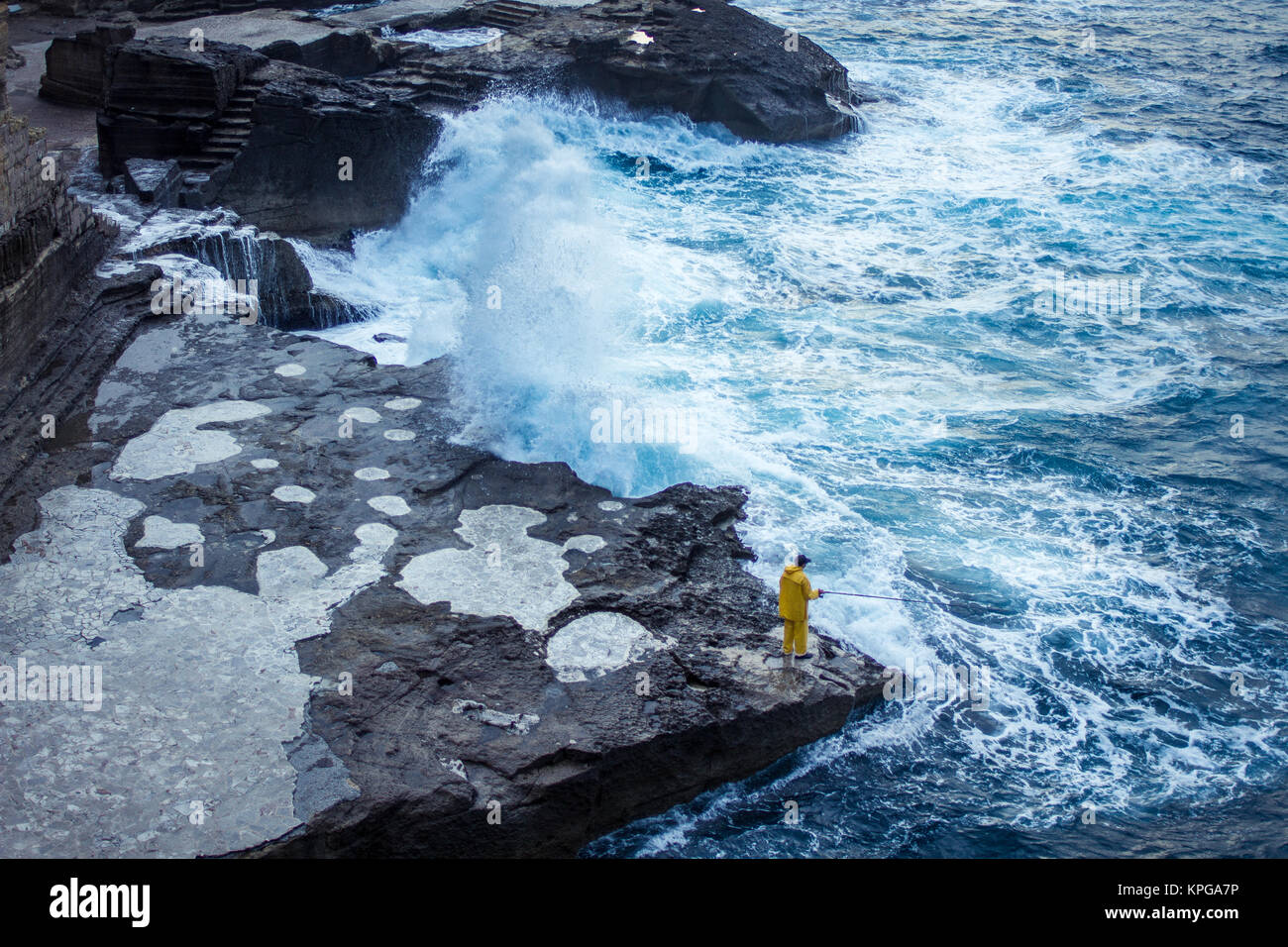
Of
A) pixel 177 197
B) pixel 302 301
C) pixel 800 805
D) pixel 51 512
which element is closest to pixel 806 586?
pixel 800 805

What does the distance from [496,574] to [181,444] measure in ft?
9.33

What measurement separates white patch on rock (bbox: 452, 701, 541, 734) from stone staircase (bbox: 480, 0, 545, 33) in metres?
18.3

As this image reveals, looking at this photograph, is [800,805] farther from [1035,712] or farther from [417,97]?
[417,97]

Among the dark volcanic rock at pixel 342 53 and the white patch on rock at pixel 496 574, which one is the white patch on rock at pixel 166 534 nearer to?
the white patch on rock at pixel 496 574

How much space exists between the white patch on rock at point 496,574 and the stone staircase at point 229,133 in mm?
7720

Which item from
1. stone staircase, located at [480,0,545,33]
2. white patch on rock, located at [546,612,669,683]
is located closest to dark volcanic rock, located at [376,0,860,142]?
stone staircase, located at [480,0,545,33]

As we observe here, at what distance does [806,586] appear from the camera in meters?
6.66

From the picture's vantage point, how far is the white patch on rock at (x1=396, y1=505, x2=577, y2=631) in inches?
271

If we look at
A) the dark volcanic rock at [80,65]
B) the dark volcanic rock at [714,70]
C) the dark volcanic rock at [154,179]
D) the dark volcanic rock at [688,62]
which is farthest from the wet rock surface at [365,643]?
the dark volcanic rock at [714,70]

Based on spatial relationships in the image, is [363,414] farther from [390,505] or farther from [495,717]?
[495,717]

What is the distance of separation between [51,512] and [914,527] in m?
6.73

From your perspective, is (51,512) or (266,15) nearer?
(51,512)

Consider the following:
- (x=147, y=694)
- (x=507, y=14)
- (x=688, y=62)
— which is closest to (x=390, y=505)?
(x=147, y=694)

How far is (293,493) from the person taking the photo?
7.66 m
